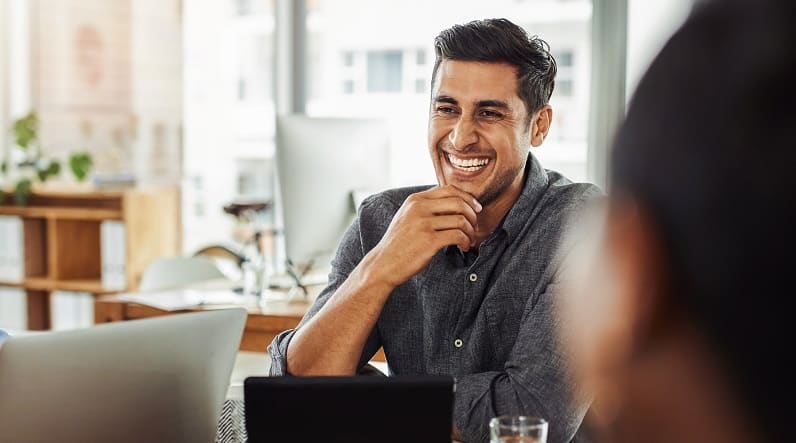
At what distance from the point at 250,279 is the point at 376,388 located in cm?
220

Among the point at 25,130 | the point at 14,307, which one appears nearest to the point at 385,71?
the point at 25,130

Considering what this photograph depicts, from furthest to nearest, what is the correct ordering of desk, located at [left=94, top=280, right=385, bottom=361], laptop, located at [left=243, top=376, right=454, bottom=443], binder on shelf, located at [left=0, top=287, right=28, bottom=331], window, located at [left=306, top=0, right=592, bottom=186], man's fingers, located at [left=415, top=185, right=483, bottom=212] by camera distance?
binder on shelf, located at [left=0, top=287, right=28, bottom=331], window, located at [left=306, top=0, right=592, bottom=186], desk, located at [left=94, top=280, right=385, bottom=361], man's fingers, located at [left=415, top=185, right=483, bottom=212], laptop, located at [left=243, top=376, right=454, bottom=443]

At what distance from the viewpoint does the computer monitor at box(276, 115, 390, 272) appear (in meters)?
2.98

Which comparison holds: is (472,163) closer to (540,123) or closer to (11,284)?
(540,123)

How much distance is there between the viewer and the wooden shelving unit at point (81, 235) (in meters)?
4.84

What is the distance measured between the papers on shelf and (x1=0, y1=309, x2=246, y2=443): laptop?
1590mm

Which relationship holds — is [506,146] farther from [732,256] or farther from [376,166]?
[732,256]

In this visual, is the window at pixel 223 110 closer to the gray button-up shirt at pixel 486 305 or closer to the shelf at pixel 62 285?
the shelf at pixel 62 285

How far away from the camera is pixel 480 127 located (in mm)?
2037

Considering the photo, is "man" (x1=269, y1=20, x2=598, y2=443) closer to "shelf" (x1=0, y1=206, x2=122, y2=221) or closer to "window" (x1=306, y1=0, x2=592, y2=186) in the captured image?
"window" (x1=306, y1=0, x2=592, y2=186)

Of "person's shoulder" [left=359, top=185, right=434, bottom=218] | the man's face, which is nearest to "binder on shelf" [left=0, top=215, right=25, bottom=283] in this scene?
"person's shoulder" [left=359, top=185, right=434, bottom=218]

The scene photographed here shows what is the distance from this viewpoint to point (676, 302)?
303 mm

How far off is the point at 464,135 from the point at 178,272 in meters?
1.94

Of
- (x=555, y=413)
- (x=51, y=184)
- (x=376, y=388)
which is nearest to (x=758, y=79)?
(x=376, y=388)
